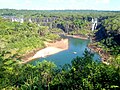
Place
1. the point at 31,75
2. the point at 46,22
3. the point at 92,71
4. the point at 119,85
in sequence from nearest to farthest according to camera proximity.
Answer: the point at 119,85, the point at 92,71, the point at 31,75, the point at 46,22

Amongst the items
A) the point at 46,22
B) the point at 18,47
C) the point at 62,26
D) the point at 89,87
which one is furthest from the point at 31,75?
the point at 46,22

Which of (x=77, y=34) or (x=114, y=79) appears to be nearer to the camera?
(x=114, y=79)

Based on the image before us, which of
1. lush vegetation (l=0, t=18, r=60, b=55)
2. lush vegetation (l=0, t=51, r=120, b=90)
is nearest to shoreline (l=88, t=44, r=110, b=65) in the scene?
lush vegetation (l=0, t=18, r=60, b=55)

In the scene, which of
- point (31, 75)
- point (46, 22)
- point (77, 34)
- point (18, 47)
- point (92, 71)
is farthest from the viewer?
point (46, 22)

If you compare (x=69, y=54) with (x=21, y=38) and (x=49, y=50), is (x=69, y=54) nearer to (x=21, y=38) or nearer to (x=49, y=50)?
(x=49, y=50)

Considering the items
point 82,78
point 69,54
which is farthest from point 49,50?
point 82,78

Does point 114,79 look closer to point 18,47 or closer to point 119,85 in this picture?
point 119,85

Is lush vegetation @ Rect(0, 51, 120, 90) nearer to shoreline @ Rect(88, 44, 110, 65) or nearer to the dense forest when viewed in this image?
the dense forest

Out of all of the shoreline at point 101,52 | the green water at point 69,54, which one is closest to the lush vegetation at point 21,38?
the green water at point 69,54
